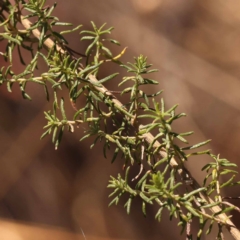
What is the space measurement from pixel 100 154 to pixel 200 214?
43 cm

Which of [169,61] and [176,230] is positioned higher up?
[169,61]

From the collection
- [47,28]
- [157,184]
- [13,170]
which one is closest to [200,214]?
[157,184]

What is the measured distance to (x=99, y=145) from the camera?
68 cm

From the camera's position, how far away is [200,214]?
28 centimetres

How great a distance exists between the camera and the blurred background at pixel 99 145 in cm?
63

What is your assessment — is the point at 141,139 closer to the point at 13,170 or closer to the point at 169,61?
the point at 169,61

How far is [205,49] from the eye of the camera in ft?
2.09

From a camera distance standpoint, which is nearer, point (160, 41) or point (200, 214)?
point (200, 214)

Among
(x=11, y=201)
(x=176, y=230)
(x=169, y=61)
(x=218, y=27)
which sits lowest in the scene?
(x=11, y=201)

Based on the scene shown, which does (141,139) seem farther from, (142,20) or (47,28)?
(142,20)

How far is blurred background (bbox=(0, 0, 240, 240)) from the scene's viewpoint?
0.63 metres

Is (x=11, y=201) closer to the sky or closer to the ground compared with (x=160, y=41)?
closer to the ground

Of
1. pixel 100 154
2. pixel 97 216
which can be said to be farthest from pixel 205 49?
pixel 97 216

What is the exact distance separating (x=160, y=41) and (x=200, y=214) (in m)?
0.43
